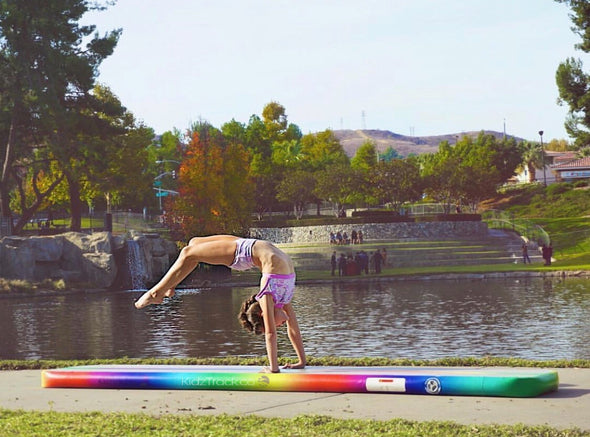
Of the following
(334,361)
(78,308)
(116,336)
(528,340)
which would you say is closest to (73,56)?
(78,308)

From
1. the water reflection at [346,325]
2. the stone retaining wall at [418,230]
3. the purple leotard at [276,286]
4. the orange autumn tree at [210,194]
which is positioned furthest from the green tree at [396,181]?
the purple leotard at [276,286]

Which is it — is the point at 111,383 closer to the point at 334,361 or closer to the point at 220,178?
the point at 334,361

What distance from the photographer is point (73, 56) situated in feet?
183

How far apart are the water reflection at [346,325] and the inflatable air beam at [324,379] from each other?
24.1ft

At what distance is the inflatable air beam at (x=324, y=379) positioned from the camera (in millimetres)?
9320

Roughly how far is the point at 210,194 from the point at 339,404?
55561mm

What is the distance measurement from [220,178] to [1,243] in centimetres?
2003

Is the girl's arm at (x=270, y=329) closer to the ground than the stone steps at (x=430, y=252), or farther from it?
farther from it

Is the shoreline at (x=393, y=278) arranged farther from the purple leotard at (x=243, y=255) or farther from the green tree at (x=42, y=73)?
the purple leotard at (x=243, y=255)

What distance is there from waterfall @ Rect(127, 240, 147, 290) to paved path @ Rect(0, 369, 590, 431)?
133 feet

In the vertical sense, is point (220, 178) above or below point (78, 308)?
above

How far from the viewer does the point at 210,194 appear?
64.4 m

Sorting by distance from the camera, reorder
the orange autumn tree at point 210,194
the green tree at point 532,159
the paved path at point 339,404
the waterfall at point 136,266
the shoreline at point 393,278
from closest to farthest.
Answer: the paved path at point 339,404 → the shoreline at point 393,278 → the waterfall at point 136,266 → the orange autumn tree at point 210,194 → the green tree at point 532,159

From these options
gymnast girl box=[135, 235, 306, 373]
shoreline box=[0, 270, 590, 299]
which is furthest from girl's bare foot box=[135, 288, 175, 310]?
shoreline box=[0, 270, 590, 299]
